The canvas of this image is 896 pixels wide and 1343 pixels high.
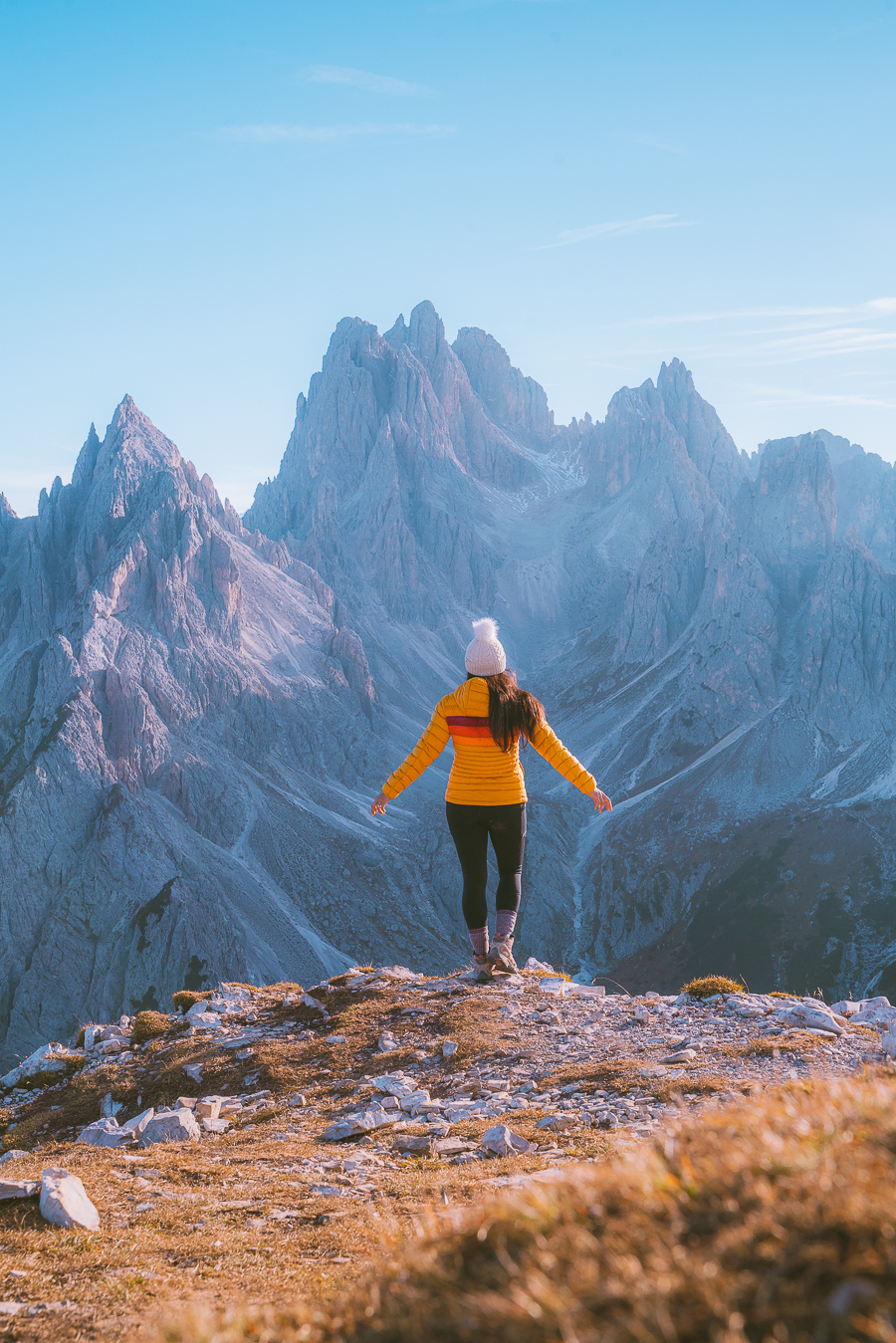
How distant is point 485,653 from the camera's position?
10.5 meters

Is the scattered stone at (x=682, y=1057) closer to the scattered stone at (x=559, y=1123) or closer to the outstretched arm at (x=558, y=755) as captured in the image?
the scattered stone at (x=559, y=1123)

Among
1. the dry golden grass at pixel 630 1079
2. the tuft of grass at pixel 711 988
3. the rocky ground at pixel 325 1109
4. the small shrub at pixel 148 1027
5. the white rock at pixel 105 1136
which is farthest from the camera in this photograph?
the small shrub at pixel 148 1027

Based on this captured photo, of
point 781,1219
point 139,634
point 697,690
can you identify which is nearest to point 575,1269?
point 781,1219

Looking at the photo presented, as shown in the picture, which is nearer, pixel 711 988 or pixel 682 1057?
pixel 682 1057

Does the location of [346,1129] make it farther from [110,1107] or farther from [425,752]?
[110,1107]

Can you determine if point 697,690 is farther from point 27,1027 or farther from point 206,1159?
point 206,1159

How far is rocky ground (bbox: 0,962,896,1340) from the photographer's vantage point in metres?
4.83

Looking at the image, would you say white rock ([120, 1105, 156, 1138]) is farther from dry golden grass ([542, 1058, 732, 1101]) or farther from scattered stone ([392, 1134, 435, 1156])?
dry golden grass ([542, 1058, 732, 1101])

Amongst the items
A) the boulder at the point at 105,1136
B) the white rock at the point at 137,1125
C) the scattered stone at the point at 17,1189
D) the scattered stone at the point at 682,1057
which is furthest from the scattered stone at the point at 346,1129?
the scattered stone at the point at 682,1057

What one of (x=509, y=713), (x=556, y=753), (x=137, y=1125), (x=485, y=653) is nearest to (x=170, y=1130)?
(x=137, y=1125)

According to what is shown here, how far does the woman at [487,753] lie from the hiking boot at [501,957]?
152 centimetres

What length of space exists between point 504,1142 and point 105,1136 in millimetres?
4726

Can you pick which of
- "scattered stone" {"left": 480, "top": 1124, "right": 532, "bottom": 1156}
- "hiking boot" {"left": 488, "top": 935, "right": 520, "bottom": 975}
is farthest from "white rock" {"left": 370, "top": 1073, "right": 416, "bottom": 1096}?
"hiking boot" {"left": 488, "top": 935, "right": 520, "bottom": 975}

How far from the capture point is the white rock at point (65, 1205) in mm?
5539
